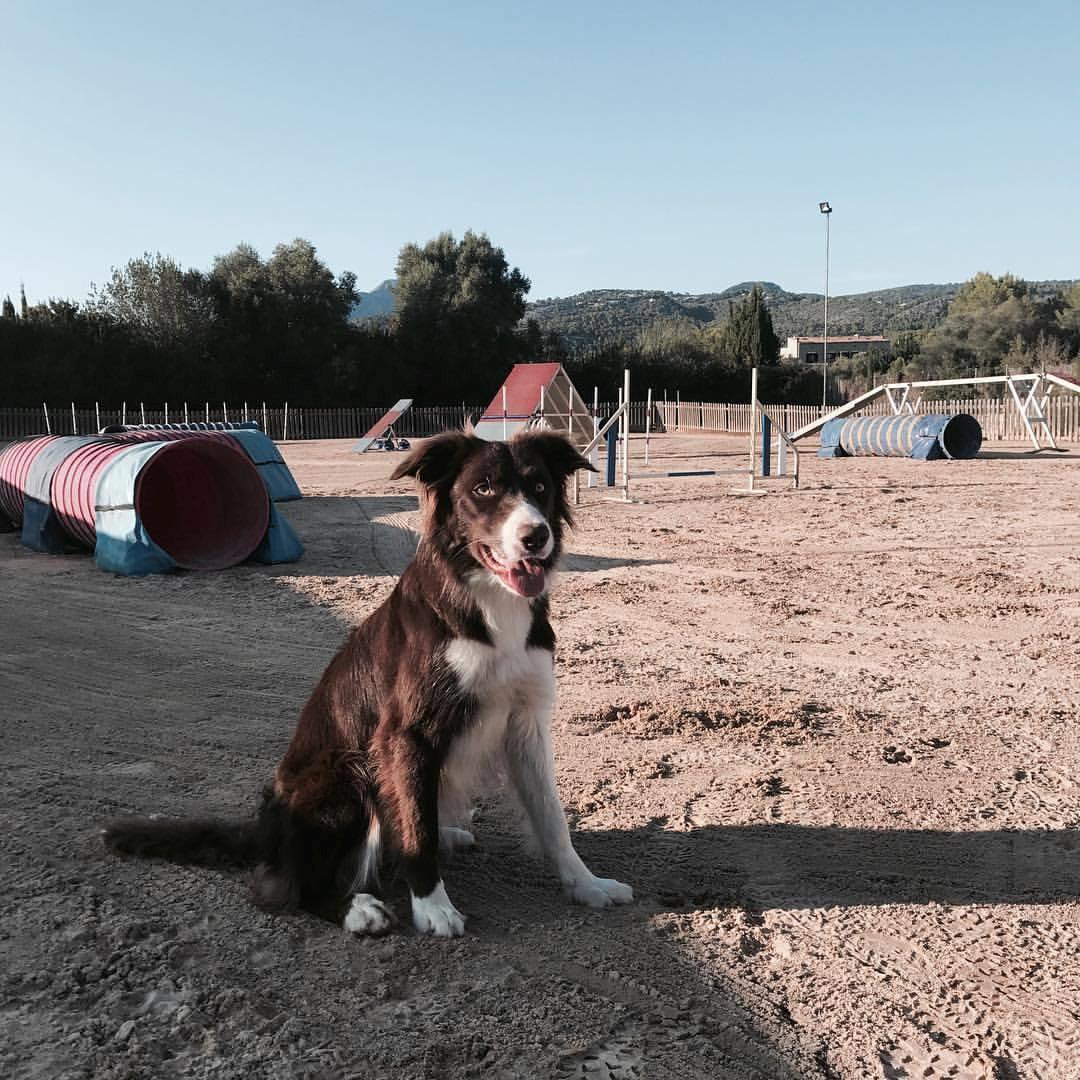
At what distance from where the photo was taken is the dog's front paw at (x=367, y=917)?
3.02 metres

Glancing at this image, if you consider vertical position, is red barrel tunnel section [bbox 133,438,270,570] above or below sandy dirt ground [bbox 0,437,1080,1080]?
above

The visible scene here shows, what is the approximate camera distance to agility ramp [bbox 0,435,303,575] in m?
10.1

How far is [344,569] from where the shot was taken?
10.3 metres

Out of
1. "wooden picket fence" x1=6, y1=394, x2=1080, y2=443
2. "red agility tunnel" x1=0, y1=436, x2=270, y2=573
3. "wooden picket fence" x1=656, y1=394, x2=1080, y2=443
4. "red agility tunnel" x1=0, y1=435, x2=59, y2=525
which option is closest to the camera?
"red agility tunnel" x1=0, y1=436, x2=270, y2=573

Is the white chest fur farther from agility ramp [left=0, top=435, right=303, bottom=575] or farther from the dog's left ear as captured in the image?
agility ramp [left=0, top=435, right=303, bottom=575]

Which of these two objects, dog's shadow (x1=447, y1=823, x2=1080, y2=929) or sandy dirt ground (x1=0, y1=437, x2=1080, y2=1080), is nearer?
sandy dirt ground (x1=0, y1=437, x2=1080, y2=1080)

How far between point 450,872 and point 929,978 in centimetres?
163

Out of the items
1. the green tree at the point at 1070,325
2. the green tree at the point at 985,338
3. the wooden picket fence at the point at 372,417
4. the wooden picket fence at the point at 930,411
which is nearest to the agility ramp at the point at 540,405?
the wooden picket fence at the point at 930,411

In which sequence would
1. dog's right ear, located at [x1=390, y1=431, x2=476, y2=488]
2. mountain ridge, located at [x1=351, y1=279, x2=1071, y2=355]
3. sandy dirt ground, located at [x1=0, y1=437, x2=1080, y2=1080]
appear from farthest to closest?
mountain ridge, located at [x1=351, y1=279, x2=1071, y2=355] → dog's right ear, located at [x1=390, y1=431, x2=476, y2=488] → sandy dirt ground, located at [x1=0, y1=437, x2=1080, y2=1080]

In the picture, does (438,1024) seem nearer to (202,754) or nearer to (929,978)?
(929,978)

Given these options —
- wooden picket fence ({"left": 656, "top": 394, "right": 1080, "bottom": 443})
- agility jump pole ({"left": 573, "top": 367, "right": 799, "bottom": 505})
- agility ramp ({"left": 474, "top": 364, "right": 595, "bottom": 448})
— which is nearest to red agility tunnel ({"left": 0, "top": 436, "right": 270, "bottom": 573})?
agility jump pole ({"left": 573, "top": 367, "right": 799, "bottom": 505})

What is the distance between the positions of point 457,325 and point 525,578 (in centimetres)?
4877

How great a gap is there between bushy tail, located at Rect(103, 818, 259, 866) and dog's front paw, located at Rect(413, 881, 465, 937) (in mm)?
747

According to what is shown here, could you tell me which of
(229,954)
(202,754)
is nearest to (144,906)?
(229,954)
